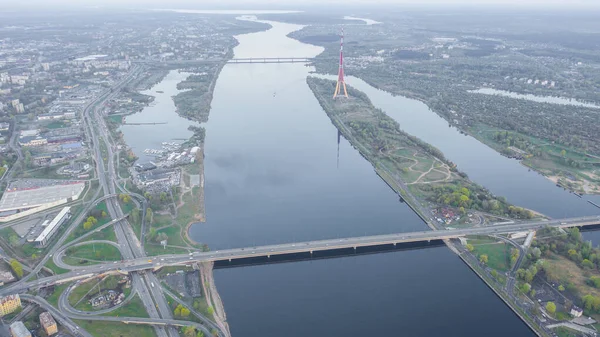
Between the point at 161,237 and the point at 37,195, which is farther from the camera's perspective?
the point at 37,195

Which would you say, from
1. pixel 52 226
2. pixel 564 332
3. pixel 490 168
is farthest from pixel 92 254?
pixel 490 168

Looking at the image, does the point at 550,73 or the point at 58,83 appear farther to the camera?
the point at 550,73

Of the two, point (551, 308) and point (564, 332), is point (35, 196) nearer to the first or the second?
point (551, 308)

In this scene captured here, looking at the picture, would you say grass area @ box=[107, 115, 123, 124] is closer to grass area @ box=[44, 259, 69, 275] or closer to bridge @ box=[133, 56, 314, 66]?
grass area @ box=[44, 259, 69, 275]

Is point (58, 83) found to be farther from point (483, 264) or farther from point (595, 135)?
point (595, 135)

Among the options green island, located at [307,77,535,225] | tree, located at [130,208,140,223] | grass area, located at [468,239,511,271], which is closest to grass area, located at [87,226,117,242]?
tree, located at [130,208,140,223]

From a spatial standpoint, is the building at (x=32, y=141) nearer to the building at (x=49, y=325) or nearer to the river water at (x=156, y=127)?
the river water at (x=156, y=127)

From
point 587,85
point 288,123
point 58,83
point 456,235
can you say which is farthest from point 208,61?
point 456,235
